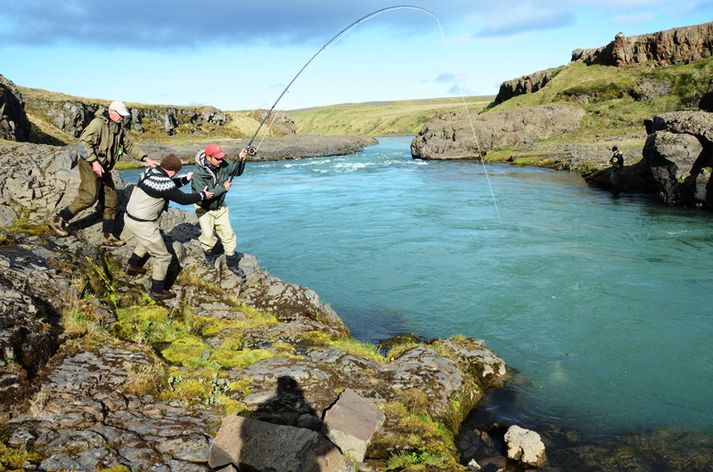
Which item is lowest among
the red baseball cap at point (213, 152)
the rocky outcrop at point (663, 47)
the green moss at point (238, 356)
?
the green moss at point (238, 356)

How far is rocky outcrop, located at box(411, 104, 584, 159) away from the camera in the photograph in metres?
60.1

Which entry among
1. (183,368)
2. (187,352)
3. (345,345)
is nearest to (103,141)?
(187,352)

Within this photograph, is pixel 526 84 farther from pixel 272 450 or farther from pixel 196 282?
pixel 272 450

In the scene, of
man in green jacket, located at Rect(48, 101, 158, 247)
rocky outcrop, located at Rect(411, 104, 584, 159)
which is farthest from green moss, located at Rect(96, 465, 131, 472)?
rocky outcrop, located at Rect(411, 104, 584, 159)

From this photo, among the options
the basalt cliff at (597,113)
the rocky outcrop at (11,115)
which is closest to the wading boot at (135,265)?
the basalt cliff at (597,113)

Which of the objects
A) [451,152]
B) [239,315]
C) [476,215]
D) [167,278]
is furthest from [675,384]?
[451,152]

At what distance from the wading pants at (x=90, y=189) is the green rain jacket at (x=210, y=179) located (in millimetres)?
1907

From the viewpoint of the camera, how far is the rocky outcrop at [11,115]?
41.4 meters

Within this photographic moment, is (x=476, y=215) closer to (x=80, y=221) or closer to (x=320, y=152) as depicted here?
(x=80, y=221)

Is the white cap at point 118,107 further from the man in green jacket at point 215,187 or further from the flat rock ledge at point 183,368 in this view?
the flat rock ledge at point 183,368

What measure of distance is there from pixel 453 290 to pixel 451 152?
46985mm

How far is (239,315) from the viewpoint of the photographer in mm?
10195

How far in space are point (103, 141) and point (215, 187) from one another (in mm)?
2395

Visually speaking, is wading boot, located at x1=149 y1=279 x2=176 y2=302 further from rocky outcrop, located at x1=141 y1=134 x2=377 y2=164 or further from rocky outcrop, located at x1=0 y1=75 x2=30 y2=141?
rocky outcrop, located at x1=141 y1=134 x2=377 y2=164
